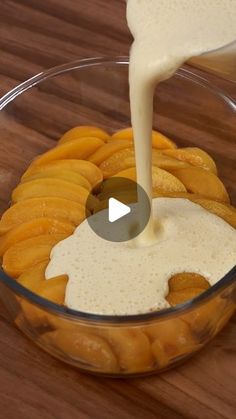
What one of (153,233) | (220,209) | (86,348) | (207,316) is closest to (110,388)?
(86,348)

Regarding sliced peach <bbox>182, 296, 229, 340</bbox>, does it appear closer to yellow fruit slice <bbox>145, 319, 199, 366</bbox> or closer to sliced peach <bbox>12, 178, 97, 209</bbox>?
yellow fruit slice <bbox>145, 319, 199, 366</bbox>

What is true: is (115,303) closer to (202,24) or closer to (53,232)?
(53,232)

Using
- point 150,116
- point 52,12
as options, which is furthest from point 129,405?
point 52,12

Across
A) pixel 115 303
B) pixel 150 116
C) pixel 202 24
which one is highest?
pixel 202 24

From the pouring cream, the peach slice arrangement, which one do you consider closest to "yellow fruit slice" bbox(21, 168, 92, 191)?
the peach slice arrangement

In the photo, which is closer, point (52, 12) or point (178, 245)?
point (178, 245)

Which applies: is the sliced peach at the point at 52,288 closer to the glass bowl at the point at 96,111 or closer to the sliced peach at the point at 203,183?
the glass bowl at the point at 96,111

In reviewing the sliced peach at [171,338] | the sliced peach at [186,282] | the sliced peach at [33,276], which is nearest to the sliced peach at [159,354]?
the sliced peach at [171,338]
